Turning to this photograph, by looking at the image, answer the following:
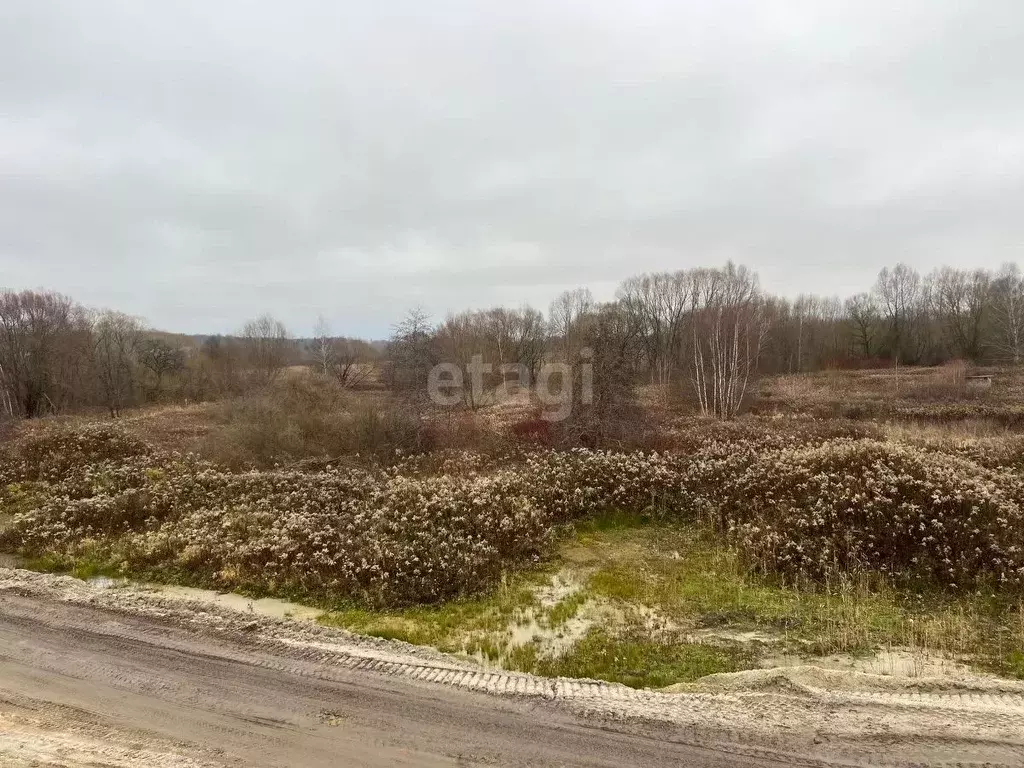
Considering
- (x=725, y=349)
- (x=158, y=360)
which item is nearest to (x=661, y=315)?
(x=725, y=349)

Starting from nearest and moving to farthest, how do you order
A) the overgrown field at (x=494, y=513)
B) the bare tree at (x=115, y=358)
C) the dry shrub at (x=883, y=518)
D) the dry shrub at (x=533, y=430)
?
the dry shrub at (x=883, y=518), the overgrown field at (x=494, y=513), the dry shrub at (x=533, y=430), the bare tree at (x=115, y=358)

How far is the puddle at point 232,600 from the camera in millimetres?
9391


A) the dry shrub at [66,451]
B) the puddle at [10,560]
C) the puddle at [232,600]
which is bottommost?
the puddle at [232,600]

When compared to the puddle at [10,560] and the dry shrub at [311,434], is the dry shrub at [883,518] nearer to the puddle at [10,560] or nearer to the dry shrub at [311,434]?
the dry shrub at [311,434]

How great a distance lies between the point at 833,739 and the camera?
5.66m

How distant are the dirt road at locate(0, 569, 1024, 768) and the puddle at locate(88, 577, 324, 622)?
4.80ft

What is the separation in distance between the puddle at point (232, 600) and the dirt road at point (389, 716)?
4.80ft

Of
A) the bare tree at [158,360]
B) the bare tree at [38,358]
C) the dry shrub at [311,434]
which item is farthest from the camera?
the bare tree at [158,360]

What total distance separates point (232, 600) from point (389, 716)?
5.08m

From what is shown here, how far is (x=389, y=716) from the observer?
6203 mm

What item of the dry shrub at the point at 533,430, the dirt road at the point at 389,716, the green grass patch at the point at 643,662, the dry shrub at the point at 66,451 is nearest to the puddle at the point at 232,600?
the dirt road at the point at 389,716

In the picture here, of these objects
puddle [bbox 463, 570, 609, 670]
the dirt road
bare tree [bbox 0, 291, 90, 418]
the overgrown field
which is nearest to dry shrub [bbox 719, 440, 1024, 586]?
the overgrown field

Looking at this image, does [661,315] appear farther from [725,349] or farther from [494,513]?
[494,513]

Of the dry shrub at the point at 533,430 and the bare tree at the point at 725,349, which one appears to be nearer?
the dry shrub at the point at 533,430
